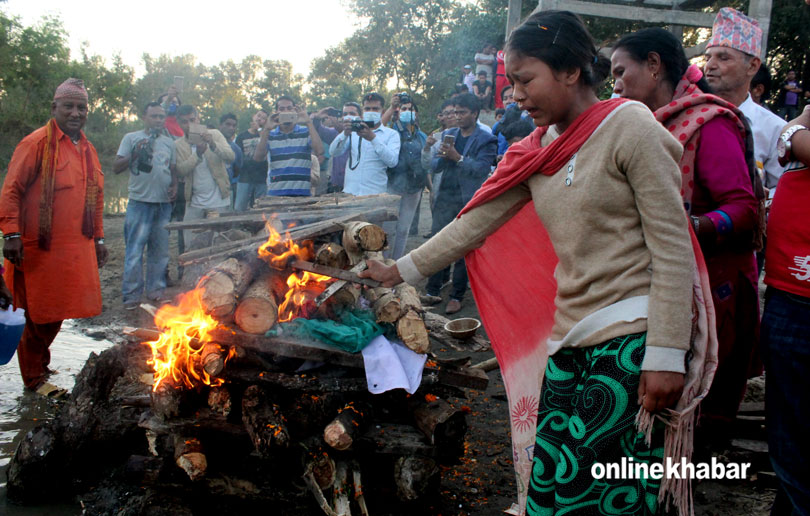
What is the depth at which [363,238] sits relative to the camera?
3654 mm

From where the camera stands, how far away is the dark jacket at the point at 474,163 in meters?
6.66

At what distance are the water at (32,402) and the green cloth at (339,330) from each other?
5.75 feet

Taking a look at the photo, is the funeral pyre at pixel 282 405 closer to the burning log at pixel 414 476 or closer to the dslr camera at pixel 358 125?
the burning log at pixel 414 476

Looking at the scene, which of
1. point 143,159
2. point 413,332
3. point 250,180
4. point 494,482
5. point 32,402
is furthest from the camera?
point 250,180

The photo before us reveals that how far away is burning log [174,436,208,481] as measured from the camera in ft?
10.3

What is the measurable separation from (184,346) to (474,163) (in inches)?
173

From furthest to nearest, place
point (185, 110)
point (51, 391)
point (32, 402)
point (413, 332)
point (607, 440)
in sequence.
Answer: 1. point (185, 110)
2. point (51, 391)
3. point (32, 402)
4. point (413, 332)
5. point (607, 440)

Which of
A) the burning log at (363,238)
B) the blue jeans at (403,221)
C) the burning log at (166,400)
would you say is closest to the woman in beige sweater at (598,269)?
the burning log at (363,238)

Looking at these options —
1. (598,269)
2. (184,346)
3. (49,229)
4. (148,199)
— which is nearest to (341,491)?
(184,346)

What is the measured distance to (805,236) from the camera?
2227mm

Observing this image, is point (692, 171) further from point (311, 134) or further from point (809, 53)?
point (809, 53)

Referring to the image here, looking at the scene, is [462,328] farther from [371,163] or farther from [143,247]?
[143,247]

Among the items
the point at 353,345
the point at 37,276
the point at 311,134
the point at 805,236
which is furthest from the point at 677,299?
the point at 311,134

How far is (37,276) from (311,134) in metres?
4.01
